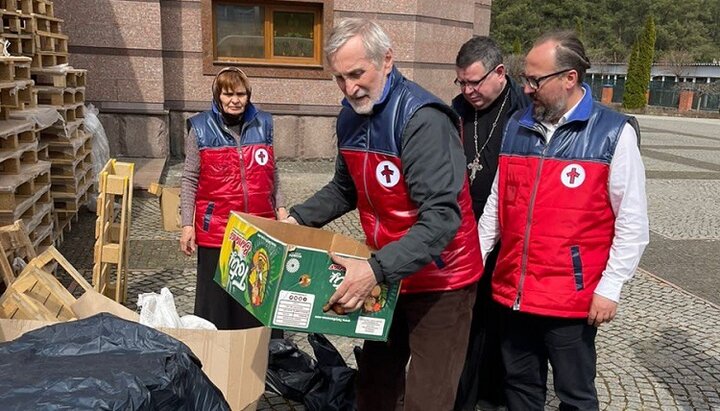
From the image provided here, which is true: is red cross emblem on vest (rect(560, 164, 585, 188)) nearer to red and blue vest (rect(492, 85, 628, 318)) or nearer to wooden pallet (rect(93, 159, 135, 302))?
red and blue vest (rect(492, 85, 628, 318))

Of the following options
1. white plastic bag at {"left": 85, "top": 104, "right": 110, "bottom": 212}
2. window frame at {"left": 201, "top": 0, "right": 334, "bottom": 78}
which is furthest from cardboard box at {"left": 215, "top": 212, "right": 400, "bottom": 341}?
window frame at {"left": 201, "top": 0, "right": 334, "bottom": 78}

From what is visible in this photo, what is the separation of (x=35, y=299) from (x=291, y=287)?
1665 millimetres

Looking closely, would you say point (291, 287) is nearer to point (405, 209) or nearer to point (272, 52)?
point (405, 209)

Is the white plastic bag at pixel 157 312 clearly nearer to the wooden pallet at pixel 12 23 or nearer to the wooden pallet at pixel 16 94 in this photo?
the wooden pallet at pixel 16 94

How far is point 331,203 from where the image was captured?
2490mm

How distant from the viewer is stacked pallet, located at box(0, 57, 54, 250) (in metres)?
4.08

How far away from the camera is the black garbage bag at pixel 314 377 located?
292 centimetres

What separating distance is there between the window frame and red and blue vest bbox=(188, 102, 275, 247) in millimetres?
6833

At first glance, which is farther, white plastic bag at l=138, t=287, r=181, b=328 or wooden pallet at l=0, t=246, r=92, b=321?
wooden pallet at l=0, t=246, r=92, b=321

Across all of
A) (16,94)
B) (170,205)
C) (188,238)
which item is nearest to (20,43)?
(16,94)

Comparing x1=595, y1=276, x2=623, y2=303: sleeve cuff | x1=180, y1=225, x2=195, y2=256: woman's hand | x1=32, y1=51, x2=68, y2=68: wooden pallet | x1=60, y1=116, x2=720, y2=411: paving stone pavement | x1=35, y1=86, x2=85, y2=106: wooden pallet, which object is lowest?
x1=60, y1=116, x2=720, y2=411: paving stone pavement

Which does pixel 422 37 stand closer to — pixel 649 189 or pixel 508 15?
pixel 649 189

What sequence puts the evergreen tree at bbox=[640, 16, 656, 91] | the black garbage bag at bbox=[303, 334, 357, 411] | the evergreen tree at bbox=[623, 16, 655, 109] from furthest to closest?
1. the evergreen tree at bbox=[623, 16, 655, 109]
2. the evergreen tree at bbox=[640, 16, 656, 91]
3. the black garbage bag at bbox=[303, 334, 357, 411]

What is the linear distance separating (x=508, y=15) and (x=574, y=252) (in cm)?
5527
